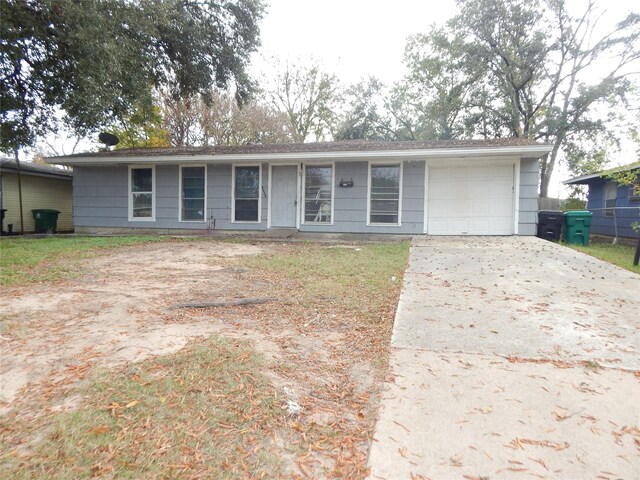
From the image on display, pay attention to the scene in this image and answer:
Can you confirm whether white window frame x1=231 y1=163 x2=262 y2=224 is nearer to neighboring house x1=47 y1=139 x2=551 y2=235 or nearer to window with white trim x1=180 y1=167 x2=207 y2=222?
neighboring house x1=47 y1=139 x2=551 y2=235

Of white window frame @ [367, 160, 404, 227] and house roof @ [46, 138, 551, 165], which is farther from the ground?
house roof @ [46, 138, 551, 165]

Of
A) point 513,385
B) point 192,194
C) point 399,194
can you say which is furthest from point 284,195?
point 513,385

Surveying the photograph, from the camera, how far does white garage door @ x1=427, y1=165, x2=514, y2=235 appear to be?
997 centimetres

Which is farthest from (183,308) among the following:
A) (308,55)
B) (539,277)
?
(308,55)

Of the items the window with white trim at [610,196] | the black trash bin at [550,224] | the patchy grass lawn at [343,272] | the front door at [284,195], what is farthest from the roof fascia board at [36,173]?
the window with white trim at [610,196]

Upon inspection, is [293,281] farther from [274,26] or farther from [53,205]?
[53,205]

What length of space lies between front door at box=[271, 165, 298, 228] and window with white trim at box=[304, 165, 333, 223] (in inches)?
14.7

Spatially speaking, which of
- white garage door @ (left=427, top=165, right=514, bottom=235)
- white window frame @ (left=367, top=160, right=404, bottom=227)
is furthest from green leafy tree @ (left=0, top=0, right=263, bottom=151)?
white garage door @ (left=427, top=165, right=514, bottom=235)

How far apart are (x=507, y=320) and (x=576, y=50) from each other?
19.8 meters

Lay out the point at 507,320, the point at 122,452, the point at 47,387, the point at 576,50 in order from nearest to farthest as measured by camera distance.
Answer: the point at 122,452 < the point at 47,387 < the point at 507,320 < the point at 576,50

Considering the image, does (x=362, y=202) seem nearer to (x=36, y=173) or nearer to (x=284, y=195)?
(x=284, y=195)

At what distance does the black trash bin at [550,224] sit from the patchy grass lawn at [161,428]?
10019 millimetres

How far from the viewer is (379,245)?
28.9 ft

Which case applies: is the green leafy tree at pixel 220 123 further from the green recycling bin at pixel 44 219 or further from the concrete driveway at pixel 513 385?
the concrete driveway at pixel 513 385
